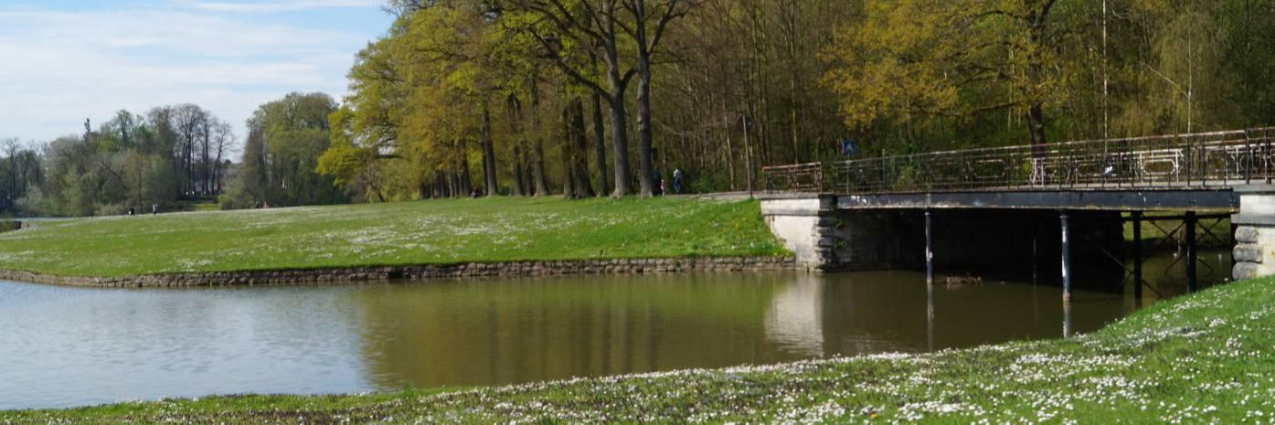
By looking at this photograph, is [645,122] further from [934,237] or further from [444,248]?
[934,237]

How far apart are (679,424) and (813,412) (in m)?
1.30

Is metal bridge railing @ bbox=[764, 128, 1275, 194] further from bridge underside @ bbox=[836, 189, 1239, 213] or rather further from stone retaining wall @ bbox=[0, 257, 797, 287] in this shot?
stone retaining wall @ bbox=[0, 257, 797, 287]

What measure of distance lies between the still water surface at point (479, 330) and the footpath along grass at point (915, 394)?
403cm

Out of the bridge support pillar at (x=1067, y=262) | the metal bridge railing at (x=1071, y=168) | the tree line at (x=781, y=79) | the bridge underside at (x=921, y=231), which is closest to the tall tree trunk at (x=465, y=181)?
the tree line at (x=781, y=79)

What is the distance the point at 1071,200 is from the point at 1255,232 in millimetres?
5327

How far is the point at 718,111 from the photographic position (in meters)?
55.3

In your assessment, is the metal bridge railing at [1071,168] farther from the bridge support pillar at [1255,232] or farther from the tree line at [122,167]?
the tree line at [122,167]

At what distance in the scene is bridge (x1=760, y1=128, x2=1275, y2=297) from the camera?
76.0ft

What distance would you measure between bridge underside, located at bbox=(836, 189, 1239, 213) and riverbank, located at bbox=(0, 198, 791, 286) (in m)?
5.72

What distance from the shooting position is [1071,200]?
2634 cm

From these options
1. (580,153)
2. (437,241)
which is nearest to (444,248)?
(437,241)

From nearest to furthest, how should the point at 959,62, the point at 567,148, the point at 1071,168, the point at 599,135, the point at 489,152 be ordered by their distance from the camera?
1. the point at 1071,168
2. the point at 959,62
3. the point at 599,135
4. the point at 567,148
5. the point at 489,152

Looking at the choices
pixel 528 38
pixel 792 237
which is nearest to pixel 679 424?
pixel 792 237

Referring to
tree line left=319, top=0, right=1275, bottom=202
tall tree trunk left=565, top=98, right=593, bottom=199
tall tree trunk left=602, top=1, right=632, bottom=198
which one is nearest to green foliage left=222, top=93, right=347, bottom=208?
tree line left=319, top=0, right=1275, bottom=202
